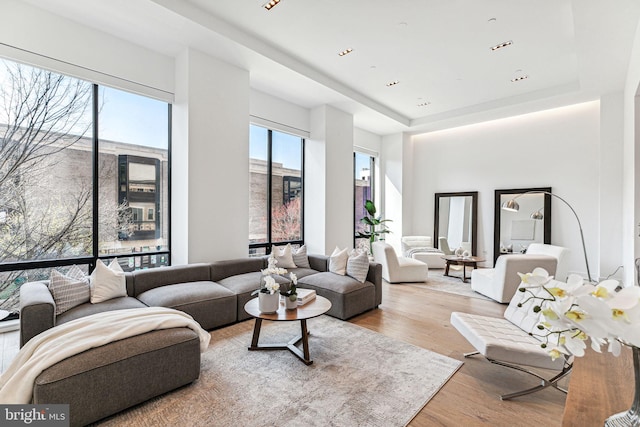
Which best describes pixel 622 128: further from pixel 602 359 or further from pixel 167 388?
pixel 167 388

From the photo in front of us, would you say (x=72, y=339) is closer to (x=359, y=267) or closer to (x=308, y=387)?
(x=308, y=387)

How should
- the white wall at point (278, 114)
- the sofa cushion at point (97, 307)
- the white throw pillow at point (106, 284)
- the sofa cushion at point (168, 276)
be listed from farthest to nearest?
the white wall at point (278, 114), the sofa cushion at point (168, 276), the white throw pillow at point (106, 284), the sofa cushion at point (97, 307)

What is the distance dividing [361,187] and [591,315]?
293 inches

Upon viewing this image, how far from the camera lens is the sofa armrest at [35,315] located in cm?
238

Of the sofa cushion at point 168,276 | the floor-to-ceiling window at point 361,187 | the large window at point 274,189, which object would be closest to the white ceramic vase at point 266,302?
the sofa cushion at point 168,276

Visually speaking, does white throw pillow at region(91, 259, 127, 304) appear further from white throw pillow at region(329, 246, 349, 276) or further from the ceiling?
the ceiling

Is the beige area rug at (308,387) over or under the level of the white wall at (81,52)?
under

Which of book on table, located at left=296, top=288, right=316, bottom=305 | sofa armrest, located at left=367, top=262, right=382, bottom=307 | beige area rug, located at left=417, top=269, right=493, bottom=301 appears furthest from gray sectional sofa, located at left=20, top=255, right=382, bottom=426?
beige area rug, located at left=417, top=269, right=493, bottom=301

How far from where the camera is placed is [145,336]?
7.33 ft

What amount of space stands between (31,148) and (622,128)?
8582 millimetres

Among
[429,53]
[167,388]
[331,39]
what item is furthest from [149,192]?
[429,53]

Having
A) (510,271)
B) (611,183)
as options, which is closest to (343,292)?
(510,271)

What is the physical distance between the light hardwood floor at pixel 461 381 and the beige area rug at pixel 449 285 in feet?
2.47

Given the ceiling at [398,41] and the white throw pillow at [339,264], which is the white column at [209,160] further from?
the white throw pillow at [339,264]
